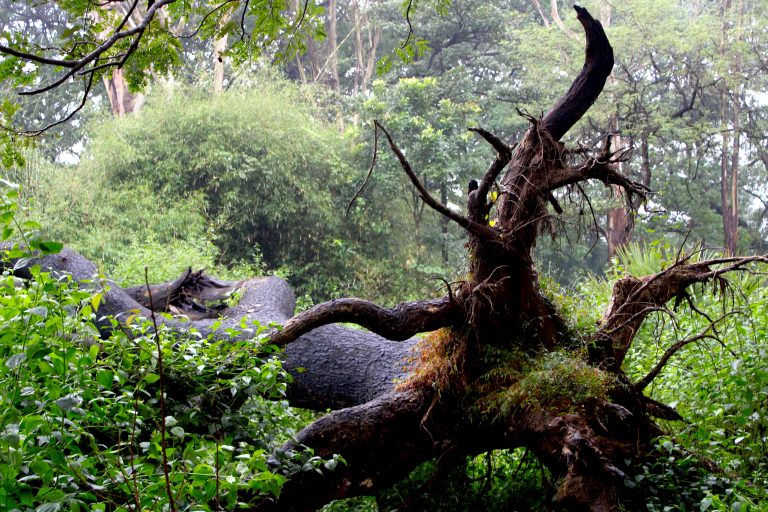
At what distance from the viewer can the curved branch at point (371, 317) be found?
11.6 feet

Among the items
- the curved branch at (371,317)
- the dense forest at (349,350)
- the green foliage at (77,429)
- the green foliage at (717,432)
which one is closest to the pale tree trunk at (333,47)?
the dense forest at (349,350)

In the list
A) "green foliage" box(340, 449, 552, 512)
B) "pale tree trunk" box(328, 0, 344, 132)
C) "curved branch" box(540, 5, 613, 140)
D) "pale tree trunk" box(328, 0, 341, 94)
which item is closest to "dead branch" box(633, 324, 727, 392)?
"green foliage" box(340, 449, 552, 512)

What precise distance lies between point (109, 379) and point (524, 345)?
2.32 meters

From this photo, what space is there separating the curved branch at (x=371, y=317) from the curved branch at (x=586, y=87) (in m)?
1.17

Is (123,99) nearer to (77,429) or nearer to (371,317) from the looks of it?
(371,317)

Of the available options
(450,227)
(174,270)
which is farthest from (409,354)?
(450,227)

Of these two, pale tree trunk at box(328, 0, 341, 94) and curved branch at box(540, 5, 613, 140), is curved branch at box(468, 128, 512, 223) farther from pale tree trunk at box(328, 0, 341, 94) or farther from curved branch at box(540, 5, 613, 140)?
pale tree trunk at box(328, 0, 341, 94)

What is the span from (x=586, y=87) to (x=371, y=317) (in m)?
1.65

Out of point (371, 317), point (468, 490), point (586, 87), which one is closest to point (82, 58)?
point (371, 317)

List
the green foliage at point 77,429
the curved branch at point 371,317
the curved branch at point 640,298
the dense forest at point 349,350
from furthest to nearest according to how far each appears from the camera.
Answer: the curved branch at point 640,298 < the curved branch at point 371,317 < the dense forest at point 349,350 < the green foliage at point 77,429

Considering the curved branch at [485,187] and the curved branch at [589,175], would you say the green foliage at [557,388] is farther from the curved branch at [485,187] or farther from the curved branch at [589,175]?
the curved branch at [589,175]

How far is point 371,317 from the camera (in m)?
3.55

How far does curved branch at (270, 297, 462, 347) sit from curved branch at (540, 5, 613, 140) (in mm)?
1168

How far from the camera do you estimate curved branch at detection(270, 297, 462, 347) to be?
3543mm
